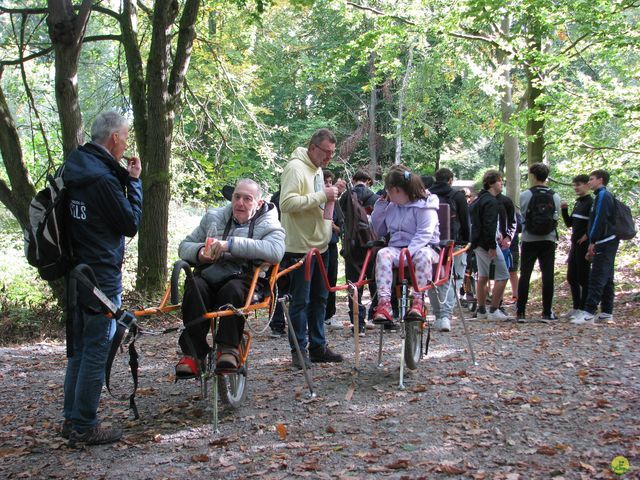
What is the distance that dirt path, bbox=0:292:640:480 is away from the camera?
387 centimetres

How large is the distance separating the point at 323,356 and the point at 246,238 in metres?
2.07

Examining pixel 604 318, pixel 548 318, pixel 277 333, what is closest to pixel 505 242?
pixel 548 318

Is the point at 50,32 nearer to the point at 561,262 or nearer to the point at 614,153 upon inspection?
the point at 614,153

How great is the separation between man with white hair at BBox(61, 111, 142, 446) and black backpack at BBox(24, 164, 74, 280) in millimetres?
51

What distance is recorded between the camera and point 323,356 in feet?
21.3

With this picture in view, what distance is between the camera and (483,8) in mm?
13234

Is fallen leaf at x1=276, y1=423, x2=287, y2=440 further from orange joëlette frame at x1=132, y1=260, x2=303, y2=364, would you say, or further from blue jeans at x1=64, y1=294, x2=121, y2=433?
blue jeans at x1=64, y1=294, x2=121, y2=433

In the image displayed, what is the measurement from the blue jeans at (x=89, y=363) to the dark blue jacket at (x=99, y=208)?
213mm

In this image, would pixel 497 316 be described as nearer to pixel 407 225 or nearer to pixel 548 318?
pixel 548 318

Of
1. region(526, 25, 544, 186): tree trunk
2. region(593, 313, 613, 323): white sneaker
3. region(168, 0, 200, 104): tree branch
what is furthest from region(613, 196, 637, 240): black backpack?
region(168, 0, 200, 104): tree branch

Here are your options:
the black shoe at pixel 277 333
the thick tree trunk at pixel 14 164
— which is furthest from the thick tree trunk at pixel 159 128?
the black shoe at pixel 277 333

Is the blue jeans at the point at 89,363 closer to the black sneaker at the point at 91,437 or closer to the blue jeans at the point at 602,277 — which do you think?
the black sneaker at the point at 91,437

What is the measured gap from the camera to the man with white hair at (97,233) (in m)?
4.17
